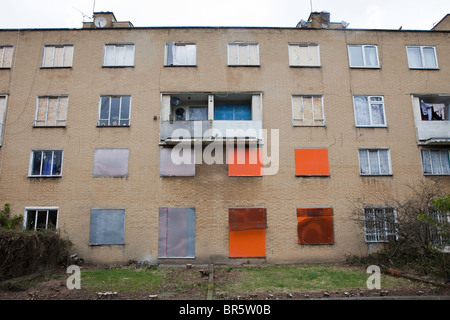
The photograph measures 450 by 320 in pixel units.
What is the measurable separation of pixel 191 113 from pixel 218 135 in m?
2.77

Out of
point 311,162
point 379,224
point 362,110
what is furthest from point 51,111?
point 379,224

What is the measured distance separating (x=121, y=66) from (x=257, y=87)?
7.51 meters

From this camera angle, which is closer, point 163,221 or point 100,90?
point 163,221

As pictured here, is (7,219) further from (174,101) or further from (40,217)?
(174,101)

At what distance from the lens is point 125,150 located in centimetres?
1677

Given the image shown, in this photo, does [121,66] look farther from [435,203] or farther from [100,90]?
[435,203]

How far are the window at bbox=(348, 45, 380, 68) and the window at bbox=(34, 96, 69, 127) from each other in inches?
626

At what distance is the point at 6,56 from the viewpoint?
1802 cm

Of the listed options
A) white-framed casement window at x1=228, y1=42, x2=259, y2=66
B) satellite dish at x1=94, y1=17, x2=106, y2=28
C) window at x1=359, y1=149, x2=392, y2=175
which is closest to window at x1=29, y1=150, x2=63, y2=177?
satellite dish at x1=94, y1=17, x2=106, y2=28

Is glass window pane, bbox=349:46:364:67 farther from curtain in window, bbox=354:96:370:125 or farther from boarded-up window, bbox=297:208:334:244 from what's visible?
boarded-up window, bbox=297:208:334:244

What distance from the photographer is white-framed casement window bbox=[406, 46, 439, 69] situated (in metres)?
18.2

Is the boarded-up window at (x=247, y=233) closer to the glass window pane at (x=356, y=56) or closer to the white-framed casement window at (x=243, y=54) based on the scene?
the white-framed casement window at (x=243, y=54)

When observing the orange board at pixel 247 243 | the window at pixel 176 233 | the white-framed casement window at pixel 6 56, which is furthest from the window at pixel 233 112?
the white-framed casement window at pixel 6 56
